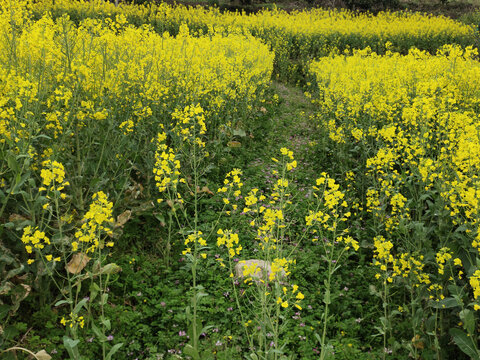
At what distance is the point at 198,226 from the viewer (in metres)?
4.25

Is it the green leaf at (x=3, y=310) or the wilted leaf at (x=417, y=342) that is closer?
the green leaf at (x=3, y=310)

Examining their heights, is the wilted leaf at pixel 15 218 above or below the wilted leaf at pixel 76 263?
above

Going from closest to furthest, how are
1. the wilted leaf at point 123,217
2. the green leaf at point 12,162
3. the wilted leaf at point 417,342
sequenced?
1. the green leaf at point 12,162
2. the wilted leaf at point 417,342
3. the wilted leaf at point 123,217

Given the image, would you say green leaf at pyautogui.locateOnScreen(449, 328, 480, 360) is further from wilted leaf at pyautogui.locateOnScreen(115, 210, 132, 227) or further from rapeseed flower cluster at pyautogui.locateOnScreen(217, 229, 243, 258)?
wilted leaf at pyautogui.locateOnScreen(115, 210, 132, 227)

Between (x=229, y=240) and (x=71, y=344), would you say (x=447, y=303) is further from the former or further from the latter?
(x=71, y=344)

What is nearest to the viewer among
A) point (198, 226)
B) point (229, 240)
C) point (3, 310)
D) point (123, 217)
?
point (229, 240)

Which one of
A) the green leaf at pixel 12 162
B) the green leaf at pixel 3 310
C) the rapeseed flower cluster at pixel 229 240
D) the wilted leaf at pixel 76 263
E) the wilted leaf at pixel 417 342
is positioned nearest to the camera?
the rapeseed flower cluster at pixel 229 240

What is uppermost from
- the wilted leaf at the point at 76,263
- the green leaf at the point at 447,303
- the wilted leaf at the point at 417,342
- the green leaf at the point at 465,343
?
the green leaf at the point at 447,303

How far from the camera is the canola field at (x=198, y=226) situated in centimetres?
256

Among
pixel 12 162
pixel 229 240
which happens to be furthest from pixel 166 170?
pixel 12 162

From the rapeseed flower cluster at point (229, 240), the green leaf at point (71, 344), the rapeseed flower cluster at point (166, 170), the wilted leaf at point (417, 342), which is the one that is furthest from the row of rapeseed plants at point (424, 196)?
the green leaf at point (71, 344)

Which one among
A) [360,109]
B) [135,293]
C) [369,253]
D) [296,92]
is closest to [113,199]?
[135,293]

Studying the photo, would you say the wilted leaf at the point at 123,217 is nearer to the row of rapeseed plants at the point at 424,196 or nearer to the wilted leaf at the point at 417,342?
the row of rapeseed plants at the point at 424,196

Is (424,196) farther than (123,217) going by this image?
No
